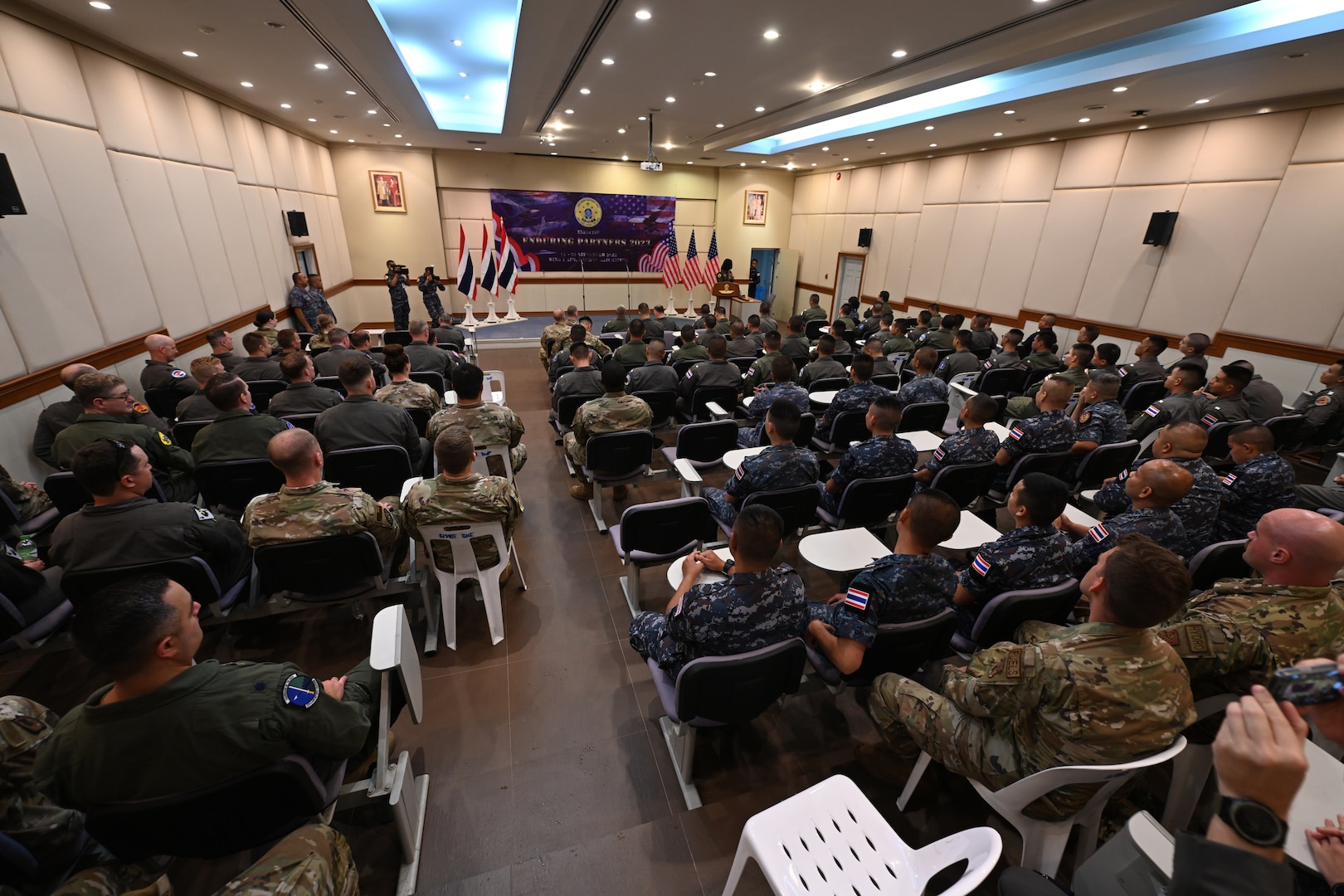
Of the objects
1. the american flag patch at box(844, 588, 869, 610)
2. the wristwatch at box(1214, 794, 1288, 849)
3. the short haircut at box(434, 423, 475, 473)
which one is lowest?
the american flag patch at box(844, 588, 869, 610)

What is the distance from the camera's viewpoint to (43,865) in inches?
58.3

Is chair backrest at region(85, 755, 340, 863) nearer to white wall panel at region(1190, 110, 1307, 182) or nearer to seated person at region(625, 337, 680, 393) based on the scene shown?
seated person at region(625, 337, 680, 393)

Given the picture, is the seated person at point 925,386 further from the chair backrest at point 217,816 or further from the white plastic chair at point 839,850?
the chair backrest at point 217,816

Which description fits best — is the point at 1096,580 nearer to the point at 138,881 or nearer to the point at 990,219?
the point at 138,881

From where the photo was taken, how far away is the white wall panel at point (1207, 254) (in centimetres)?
632

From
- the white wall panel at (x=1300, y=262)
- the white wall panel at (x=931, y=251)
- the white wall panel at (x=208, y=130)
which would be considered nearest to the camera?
the white wall panel at (x=1300, y=262)

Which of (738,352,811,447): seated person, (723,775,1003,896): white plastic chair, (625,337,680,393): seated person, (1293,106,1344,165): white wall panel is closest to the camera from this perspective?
(723,775,1003,896): white plastic chair

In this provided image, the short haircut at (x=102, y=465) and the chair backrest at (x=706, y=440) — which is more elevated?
the short haircut at (x=102, y=465)

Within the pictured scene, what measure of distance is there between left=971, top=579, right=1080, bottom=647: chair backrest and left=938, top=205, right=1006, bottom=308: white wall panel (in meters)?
9.42

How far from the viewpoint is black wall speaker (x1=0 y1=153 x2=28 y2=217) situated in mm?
3443

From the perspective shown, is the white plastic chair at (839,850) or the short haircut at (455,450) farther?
the short haircut at (455,450)

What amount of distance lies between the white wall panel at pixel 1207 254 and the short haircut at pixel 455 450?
922 centimetres

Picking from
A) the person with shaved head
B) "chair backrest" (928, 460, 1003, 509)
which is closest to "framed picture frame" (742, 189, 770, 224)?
"chair backrest" (928, 460, 1003, 509)

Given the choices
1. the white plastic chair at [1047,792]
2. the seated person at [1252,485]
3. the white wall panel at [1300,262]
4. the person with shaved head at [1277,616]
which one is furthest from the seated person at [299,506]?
the white wall panel at [1300,262]
